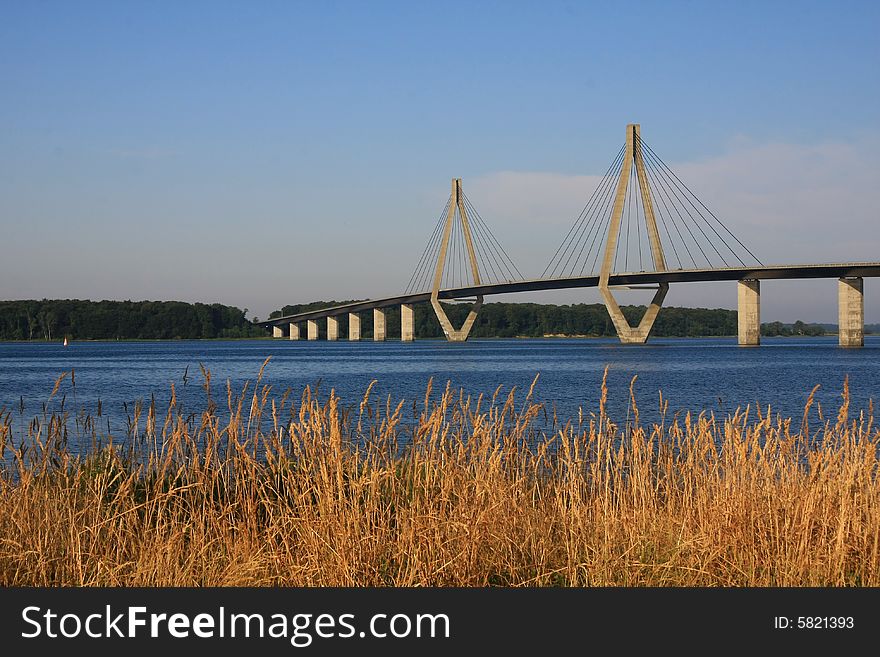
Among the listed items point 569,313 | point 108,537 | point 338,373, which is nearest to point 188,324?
point 569,313

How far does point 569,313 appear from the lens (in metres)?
175

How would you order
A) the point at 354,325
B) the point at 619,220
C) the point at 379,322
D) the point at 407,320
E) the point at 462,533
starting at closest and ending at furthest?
the point at 462,533, the point at 619,220, the point at 407,320, the point at 379,322, the point at 354,325

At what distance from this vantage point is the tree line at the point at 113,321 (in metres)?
155

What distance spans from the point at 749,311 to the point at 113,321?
114902 mm

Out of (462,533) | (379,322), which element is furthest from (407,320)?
(462,533)

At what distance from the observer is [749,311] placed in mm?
81125

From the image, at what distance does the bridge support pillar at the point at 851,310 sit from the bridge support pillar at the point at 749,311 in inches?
270

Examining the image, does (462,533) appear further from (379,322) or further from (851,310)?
(379,322)

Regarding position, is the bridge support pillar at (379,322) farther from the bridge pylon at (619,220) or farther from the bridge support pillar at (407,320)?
the bridge pylon at (619,220)

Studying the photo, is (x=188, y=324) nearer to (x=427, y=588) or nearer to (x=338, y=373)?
(x=338, y=373)

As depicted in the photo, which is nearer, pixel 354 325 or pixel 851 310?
pixel 851 310

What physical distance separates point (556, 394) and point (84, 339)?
144045mm

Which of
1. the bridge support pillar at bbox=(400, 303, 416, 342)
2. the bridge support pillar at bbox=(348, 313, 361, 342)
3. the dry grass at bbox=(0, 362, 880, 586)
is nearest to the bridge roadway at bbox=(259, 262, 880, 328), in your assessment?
the bridge support pillar at bbox=(400, 303, 416, 342)

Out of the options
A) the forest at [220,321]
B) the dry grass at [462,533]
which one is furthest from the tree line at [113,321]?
the dry grass at [462,533]
